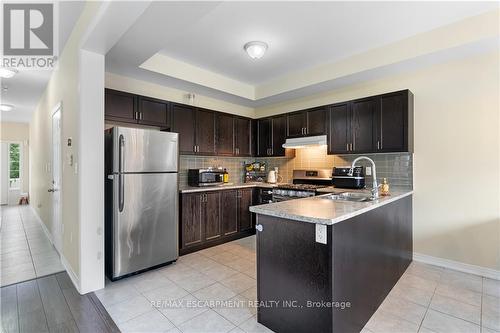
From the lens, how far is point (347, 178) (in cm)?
373

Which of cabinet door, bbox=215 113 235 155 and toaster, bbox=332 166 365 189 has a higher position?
cabinet door, bbox=215 113 235 155

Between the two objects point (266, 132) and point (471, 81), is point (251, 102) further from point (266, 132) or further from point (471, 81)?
point (471, 81)

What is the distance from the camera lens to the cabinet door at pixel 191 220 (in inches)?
142

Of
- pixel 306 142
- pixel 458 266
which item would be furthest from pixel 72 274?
pixel 458 266

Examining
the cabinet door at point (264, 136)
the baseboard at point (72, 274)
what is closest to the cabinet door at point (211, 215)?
the cabinet door at point (264, 136)

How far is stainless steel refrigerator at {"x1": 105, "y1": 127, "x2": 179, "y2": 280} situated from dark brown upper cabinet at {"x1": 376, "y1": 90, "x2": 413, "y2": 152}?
2813mm

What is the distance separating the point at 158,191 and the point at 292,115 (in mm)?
2722

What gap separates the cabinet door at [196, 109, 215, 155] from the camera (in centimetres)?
419

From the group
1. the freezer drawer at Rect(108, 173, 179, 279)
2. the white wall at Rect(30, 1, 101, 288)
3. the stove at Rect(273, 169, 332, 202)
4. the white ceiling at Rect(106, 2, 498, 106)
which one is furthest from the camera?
the stove at Rect(273, 169, 332, 202)

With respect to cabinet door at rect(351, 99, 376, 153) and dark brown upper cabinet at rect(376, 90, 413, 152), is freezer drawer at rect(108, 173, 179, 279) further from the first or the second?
dark brown upper cabinet at rect(376, 90, 413, 152)

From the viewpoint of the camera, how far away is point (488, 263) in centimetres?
286

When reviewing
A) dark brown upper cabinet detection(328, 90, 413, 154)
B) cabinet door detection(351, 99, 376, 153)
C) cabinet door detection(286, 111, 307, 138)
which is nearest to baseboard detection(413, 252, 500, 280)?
dark brown upper cabinet detection(328, 90, 413, 154)

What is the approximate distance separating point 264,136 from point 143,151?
263 centimetres

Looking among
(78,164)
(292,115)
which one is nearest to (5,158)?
(78,164)
